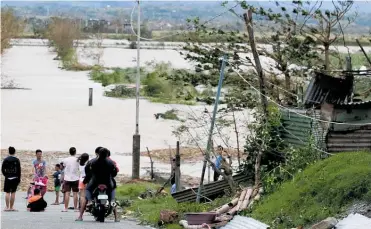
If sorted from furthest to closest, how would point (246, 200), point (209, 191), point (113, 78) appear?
1. point (113, 78)
2. point (209, 191)
3. point (246, 200)

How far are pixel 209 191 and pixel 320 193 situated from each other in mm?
4757

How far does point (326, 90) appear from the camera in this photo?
21062 mm

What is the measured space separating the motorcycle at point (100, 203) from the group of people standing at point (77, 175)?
12 cm

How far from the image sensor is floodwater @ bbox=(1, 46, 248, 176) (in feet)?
141

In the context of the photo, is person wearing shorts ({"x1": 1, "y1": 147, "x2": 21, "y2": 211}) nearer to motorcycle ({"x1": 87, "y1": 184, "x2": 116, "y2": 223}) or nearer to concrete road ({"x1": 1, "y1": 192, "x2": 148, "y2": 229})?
concrete road ({"x1": 1, "y1": 192, "x2": 148, "y2": 229})

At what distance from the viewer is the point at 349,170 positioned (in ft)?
54.1

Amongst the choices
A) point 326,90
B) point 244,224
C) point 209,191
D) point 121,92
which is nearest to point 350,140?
point 326,90

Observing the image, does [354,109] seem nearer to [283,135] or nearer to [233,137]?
[283,135]

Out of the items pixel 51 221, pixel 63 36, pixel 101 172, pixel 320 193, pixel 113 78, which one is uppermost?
pixel 320 193


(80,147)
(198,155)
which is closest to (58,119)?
(80,147)

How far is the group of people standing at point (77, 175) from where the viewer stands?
18438 mm

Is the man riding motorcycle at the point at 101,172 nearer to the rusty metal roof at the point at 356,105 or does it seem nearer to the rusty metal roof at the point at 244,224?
the rusty metal roof at the point at 244,224

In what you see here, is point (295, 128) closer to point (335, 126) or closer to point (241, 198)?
point (335, 126)

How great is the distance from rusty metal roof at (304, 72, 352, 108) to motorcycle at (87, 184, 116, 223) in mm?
5335
